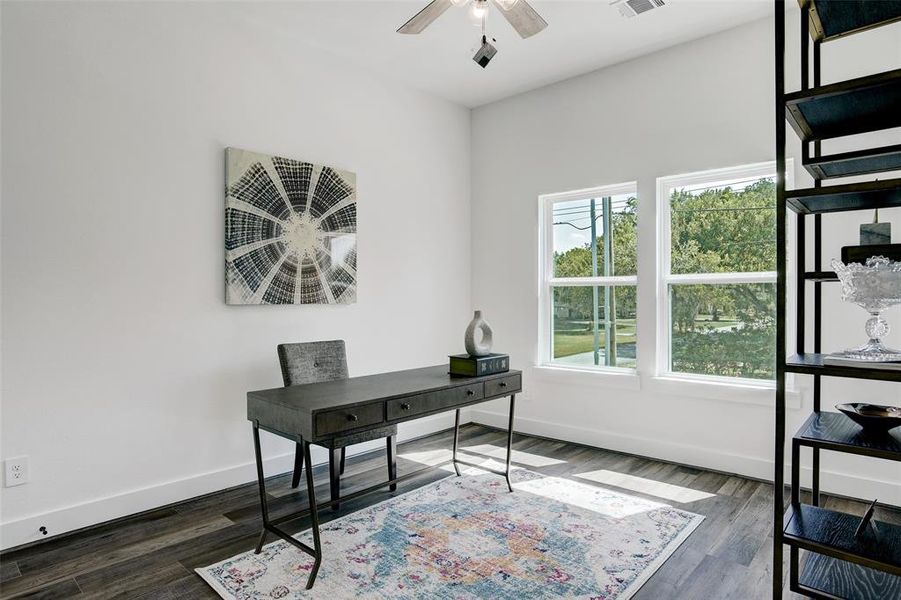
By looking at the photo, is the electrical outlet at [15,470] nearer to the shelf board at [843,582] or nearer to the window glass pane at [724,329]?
the shelf board at [843,582]

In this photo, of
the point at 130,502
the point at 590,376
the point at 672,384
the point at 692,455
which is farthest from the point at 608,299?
the point at 130,502

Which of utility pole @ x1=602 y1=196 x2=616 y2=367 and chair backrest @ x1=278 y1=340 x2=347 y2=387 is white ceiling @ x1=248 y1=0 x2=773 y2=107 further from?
chair backrest @ x1=278 y1=340 x2=347 y2=387

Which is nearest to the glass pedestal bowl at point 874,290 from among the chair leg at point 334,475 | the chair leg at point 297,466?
the chair leg at point 334,475

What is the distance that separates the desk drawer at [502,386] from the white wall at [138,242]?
1.38 metres

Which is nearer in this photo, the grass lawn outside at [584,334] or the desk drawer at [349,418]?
the desk drawer at [349,418]

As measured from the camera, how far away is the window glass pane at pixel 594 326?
423 centimetres

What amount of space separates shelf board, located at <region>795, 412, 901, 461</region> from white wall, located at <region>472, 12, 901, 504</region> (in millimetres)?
1462

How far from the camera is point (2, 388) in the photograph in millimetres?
2588

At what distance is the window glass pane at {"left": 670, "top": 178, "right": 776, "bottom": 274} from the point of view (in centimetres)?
362

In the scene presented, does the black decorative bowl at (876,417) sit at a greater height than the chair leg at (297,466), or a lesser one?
greater

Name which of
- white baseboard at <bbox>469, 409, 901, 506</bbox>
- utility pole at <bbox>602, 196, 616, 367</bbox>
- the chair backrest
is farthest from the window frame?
the chair backrest

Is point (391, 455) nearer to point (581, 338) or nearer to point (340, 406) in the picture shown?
point (340, 406)

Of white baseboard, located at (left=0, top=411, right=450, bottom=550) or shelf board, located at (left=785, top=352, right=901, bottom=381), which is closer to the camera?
shelf board, located at (left=785, top=352, right=901, bottom=381)

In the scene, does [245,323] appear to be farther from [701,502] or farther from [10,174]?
[701,502]
